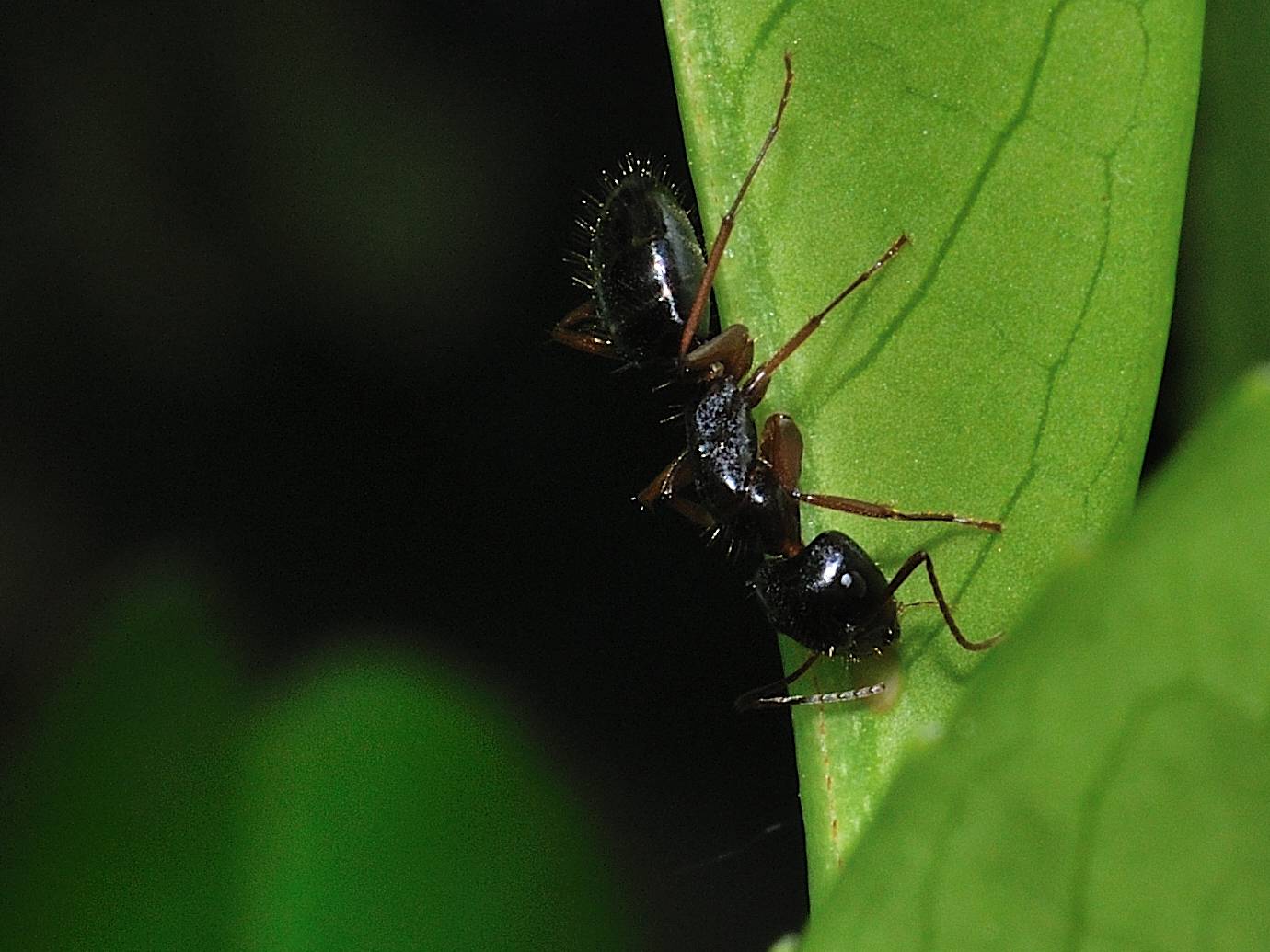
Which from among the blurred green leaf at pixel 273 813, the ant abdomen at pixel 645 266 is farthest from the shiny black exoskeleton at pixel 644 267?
the blurred green leaf at pixel 273 813

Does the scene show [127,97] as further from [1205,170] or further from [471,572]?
[1205,170]

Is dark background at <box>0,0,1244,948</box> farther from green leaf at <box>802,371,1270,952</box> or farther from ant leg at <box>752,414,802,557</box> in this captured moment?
green leaf at <box>802,371,1270,952</box>

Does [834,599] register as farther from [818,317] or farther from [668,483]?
[668,483]

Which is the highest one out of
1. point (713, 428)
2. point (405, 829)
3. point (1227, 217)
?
point (1227, 217)

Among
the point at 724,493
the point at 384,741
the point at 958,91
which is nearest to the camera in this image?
the point at 958,91

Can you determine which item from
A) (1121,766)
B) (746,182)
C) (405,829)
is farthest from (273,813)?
(1121,766)

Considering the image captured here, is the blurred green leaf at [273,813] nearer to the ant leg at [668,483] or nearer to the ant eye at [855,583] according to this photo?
the ant leg at [668,483]

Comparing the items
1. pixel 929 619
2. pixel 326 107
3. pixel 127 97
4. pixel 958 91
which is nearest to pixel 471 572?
pixel 326 107
